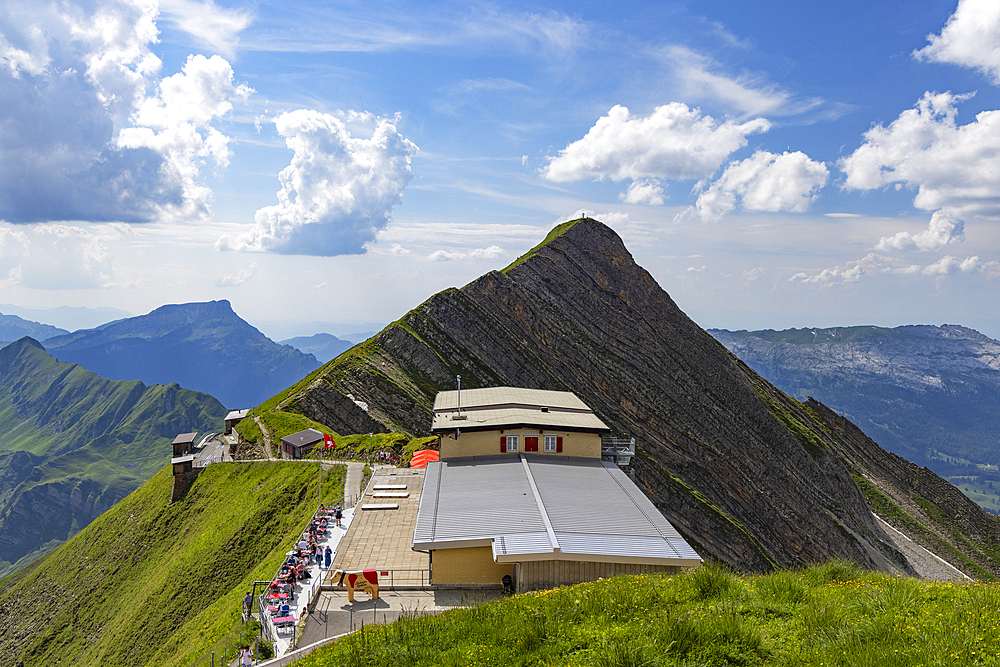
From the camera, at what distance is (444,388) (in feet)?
290

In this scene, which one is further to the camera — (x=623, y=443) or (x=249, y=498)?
(x=249, y=498)

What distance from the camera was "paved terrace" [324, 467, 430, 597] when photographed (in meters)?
25.7

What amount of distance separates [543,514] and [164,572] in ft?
124

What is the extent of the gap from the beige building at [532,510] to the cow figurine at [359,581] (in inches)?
Result: 90.5

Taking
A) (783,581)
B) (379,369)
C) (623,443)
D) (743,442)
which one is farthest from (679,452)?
(783,581)

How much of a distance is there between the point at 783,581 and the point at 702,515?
80.6 metres

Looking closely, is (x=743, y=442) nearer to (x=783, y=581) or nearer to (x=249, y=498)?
(x=249, y=498)

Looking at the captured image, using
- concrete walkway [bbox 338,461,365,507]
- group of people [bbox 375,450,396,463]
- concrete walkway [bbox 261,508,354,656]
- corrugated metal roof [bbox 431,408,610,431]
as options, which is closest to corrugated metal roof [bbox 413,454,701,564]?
corrugated metal roof [bbox 431,408,610,431]

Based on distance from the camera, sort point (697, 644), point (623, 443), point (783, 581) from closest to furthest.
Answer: point (697, 644)
point (783, 581)
point (623, 443)

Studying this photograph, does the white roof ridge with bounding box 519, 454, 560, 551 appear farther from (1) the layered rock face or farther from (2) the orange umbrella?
(1) the layered rock face

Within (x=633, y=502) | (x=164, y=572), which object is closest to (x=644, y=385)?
(x=633, y=502)

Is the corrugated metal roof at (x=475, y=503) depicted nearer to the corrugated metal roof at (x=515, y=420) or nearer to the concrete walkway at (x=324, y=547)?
the corrugated metal roof at (x=515, y=420)

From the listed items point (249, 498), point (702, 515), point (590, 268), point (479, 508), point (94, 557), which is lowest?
point (702, 515)

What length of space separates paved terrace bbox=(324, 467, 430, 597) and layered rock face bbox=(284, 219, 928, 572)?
35.2 m
